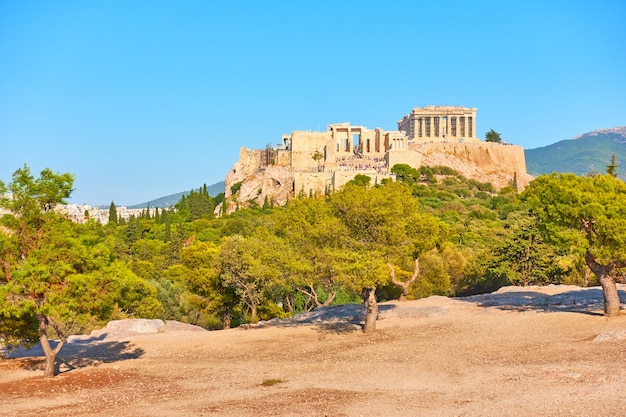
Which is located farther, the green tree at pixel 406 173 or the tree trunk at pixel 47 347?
the green tree at pixel 406 173

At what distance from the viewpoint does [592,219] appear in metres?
28.2

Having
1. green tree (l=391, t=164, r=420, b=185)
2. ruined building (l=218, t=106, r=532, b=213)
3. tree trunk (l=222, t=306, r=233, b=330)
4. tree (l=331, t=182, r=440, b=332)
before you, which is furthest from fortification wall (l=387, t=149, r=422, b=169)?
tree (l=331, t=182, r=440, b=332)

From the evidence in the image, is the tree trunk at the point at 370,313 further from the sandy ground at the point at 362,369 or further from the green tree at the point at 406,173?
the green tree at the point at 406,173

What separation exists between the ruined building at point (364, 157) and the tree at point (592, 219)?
3474 inches

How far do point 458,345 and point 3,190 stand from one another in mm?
18313

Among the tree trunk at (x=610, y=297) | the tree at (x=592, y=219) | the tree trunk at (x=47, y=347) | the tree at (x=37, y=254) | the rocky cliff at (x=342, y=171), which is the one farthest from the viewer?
the rocky cliff at (x=342, y=171)

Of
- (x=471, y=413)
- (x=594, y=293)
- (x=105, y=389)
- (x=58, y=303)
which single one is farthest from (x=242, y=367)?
(x=594, y=293)

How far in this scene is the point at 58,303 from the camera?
2239 cm

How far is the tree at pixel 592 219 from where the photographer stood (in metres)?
27.5

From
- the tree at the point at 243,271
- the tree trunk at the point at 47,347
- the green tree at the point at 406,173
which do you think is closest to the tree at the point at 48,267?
the tree trunk at the point at 47,347

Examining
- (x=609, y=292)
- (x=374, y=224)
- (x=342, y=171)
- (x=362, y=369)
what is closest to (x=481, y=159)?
(x=342, y=171)

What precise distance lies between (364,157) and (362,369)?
Result: 116212 mm

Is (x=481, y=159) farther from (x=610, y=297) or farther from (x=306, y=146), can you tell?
(x=610, y=297)

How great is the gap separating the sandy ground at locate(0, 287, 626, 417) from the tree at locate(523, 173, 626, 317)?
2.40 m
